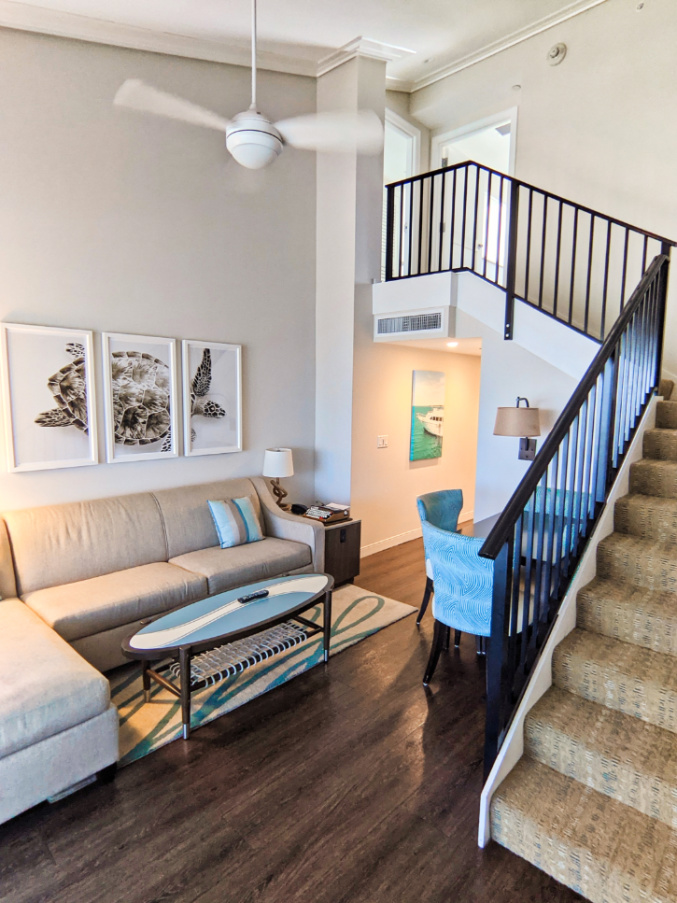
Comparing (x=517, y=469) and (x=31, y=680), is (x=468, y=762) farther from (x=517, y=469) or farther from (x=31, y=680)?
(x=517, y=469)

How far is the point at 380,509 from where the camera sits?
17.6 feet

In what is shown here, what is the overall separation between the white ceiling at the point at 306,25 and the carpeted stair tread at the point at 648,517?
13.3 feet

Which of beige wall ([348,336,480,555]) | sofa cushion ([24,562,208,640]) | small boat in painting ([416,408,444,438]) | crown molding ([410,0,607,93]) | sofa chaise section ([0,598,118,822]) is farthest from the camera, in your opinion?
small boat in painting ([416,408,444,438])

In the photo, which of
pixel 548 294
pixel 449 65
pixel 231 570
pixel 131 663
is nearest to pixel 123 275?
pixel 231 570

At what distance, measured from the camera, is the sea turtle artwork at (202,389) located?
4.14 metres

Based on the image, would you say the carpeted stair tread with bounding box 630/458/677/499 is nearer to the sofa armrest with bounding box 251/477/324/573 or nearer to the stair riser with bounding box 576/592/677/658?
the stair riser with bounding box 576/592/677/658

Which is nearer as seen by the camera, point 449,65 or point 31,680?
point 31,680

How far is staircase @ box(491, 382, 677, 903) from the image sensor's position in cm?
165

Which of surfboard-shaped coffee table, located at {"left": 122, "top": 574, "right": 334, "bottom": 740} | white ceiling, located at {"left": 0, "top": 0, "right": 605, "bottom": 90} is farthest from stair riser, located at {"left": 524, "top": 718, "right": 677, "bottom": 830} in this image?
white ceiling, located at {"left": 0, "top": 0, "right": 605, "bottom": 90}

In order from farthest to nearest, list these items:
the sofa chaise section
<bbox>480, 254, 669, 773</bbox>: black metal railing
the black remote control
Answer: the black remote control
the sofa chaise section
<bbox>480, 254, 669, 773</bbox>: black metal railing

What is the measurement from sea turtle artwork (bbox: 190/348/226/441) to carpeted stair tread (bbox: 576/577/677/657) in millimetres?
3099

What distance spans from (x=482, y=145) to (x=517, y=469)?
4.04 metres

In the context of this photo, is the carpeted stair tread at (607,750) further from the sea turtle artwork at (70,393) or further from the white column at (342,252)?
the sea turtle artwork at (70,393)

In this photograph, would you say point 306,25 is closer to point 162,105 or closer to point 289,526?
point 162,105
